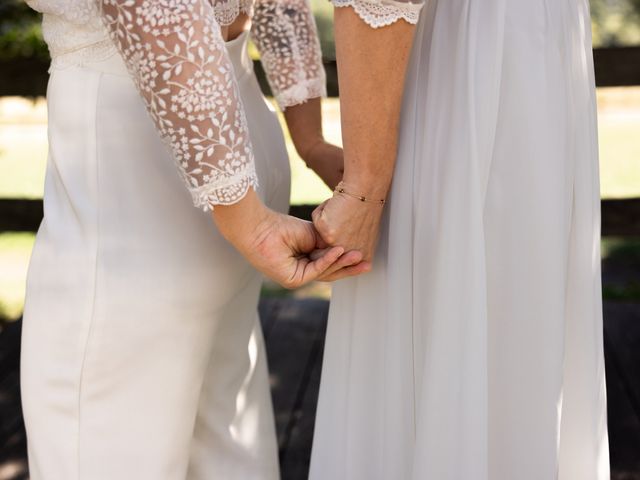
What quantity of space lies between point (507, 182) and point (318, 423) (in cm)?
60

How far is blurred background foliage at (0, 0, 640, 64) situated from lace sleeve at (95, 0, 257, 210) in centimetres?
238

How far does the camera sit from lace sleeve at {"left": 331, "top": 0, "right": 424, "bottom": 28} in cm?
143

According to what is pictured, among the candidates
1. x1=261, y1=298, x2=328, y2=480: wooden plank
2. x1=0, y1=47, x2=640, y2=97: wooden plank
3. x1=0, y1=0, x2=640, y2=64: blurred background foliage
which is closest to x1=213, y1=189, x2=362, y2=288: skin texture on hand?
x1=261, y1=298, x2=328, y2=480: wooden plank

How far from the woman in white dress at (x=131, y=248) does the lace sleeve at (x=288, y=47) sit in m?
0.30

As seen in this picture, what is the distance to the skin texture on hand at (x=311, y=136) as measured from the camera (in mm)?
1942

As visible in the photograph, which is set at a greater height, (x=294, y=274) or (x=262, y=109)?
(x=262, y=109)

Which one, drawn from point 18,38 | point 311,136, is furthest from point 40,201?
point 311,136

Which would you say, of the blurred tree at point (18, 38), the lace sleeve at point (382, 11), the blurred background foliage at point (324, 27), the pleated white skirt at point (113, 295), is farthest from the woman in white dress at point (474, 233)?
the blurred tree at point (18, 38)

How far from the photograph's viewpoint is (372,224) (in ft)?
5.21

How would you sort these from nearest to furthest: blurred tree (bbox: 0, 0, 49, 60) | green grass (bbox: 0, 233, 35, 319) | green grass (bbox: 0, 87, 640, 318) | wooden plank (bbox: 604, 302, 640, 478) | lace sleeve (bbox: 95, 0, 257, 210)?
1. lace sleeve (bbox: 95, 0, 257, 210)
2. wooden plank (bbox: 604, 302, 640, 478)
3. blurred tree (bbox: 0, 0, 49, 60)
4. green grass (bbox: 0, 233, 35, 319)
5. green grass (bbox: 0, 87, 640, 318)

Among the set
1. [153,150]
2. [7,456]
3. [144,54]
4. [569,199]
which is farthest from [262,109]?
[7,456]

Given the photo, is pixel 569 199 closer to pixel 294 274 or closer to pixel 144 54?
pixel 294 274

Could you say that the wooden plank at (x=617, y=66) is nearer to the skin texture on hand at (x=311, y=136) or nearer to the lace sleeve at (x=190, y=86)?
the skin texture on hand at (x=311, y=136)

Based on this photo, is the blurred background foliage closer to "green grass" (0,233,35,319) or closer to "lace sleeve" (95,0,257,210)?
"green grass" (0,233,35,319)
